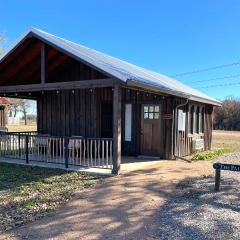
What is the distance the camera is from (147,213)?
6.36 meters

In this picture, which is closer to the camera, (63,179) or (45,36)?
(63,179)

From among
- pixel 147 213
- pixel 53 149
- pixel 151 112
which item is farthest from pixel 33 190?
pixel 151 112

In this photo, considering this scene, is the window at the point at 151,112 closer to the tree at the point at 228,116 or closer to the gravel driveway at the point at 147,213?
the gravel driveway at the point at 147,213

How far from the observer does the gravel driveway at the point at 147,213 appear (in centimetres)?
545

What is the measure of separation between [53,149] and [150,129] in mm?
3858

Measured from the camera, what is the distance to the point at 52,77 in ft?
45.0

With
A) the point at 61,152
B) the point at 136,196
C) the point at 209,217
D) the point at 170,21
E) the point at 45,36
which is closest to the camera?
the point at 209,217

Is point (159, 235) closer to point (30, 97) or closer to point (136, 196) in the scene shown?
point (136, 196)

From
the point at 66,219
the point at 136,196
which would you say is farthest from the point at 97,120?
the point at 66,219

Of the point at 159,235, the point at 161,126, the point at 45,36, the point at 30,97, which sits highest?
the point at 45,36

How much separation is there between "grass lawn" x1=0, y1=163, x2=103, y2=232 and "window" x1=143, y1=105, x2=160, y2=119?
4.39 meters

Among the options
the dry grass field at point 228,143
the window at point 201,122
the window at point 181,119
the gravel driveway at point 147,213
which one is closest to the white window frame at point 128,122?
the window at point 181,119

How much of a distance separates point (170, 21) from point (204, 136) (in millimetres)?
17361

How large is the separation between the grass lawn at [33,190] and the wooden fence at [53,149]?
3.09ft
